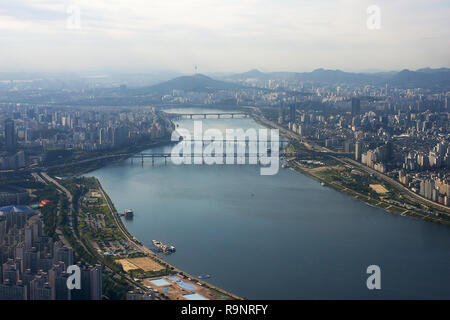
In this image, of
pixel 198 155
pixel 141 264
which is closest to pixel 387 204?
pixel 141 264

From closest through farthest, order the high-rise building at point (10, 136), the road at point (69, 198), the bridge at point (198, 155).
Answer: the road at point (69, 198), the high-rise building at point (10, 136), the bridge at point (198, 155)

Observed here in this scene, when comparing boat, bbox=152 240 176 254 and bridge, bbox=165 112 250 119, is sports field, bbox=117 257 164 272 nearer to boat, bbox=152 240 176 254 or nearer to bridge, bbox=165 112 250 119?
boat, bbox=152 240 176 254

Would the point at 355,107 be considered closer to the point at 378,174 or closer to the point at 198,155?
the point at 198,155

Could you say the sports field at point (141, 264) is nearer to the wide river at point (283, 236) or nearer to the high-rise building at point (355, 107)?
the wide river at point (283, 236)

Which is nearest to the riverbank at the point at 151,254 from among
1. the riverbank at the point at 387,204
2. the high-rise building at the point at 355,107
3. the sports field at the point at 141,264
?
the sports field at the point at 141,264

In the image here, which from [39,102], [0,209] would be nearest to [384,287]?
[0,209]
